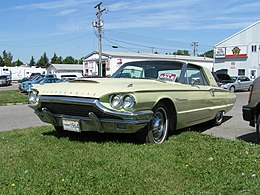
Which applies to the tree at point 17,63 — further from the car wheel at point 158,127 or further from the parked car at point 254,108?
the parked car at point 254,108

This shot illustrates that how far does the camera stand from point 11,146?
5.54m

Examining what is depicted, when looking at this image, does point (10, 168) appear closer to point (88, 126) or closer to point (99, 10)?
point (88, 126)

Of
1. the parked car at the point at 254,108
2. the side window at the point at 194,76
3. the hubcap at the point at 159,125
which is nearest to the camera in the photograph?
the hubcap at the point at 159,125

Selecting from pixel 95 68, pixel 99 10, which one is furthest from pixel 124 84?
pixel 95 68

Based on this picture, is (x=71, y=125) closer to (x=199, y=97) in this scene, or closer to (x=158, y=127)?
(x=158, y=127)

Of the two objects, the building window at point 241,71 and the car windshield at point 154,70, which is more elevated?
the building window at point 241,71

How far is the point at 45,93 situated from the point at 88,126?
101 cm

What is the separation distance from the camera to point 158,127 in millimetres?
5723

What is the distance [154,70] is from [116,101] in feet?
6.63

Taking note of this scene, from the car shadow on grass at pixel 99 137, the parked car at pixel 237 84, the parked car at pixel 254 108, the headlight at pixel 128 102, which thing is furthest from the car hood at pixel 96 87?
the parked car at pixel 237 84

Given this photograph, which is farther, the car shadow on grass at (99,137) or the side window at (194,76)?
the side window at (194,76)

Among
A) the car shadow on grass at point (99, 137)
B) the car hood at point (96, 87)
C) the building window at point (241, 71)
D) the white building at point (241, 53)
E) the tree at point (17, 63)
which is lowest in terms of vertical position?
the car shadow on grass at point (99, 137)

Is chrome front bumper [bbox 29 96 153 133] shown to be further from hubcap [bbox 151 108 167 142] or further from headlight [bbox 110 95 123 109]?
hubcap [bbox 151 108 167 142]

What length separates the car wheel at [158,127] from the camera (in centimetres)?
541
